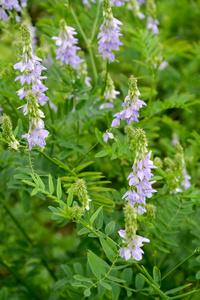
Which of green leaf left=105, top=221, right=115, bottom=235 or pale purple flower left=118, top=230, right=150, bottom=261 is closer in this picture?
pale purple flower left=118, top=230, right=150, bottom=261

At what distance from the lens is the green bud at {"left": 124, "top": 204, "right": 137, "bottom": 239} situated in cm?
142

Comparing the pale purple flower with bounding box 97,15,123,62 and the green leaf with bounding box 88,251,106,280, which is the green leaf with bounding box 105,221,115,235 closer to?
the green leaf with bounding box 88,251,106,280

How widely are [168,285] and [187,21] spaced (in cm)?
305

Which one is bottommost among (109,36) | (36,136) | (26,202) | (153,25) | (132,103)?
(26,202)

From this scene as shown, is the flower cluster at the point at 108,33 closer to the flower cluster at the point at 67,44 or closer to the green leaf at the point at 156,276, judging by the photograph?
the flower cluster at the point at 67,44

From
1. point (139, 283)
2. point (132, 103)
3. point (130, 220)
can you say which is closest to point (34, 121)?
point (132, 103)

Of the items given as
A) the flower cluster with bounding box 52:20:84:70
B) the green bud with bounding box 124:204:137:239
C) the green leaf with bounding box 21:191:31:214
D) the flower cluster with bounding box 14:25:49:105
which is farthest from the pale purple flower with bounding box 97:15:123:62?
the green bud with bounding box 124:204:137:239

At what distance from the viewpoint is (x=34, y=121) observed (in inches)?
63.6

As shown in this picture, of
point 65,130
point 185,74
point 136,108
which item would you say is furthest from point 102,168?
point 185,74

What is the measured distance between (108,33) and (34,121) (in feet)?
2.13

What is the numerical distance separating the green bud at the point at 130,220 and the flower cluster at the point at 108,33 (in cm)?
92

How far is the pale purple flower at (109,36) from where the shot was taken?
196 cm

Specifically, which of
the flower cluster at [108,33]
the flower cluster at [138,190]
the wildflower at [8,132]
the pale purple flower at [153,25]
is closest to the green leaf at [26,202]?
the wildflower at [8,132]

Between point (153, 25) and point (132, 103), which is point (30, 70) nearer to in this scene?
point (132, 103)
